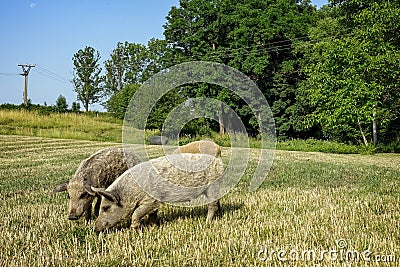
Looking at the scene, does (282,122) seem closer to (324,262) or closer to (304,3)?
(304,3)

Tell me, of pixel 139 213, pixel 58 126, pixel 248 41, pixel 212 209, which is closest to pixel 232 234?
pixel 212 209

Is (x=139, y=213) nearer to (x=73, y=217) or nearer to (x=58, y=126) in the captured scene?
(x=73, y=217)

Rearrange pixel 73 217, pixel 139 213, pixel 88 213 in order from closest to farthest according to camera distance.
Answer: pixel 139 213 → pixel 73 217 → pixel 88 213

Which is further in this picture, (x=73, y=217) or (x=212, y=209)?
(x=212, y=209)

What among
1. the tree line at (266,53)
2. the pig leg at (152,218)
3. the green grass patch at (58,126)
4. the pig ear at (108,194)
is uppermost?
the tree line at (266,53)

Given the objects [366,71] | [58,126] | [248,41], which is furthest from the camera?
[248,41]

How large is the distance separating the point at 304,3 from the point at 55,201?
2284 inches

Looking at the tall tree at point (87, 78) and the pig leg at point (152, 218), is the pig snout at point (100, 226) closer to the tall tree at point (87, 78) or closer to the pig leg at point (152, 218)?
the pig leg at point (152, 218)

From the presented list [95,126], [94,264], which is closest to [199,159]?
[94,264]

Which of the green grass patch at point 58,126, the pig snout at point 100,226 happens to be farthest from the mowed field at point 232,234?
the green grass patch at point 58,126

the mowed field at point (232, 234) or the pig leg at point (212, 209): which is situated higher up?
the pig leg at point (212, 209)

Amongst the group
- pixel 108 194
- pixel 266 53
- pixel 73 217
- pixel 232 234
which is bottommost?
pixel 232 234

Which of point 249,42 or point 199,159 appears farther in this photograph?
point 249,42

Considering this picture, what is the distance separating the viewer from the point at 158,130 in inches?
1401
